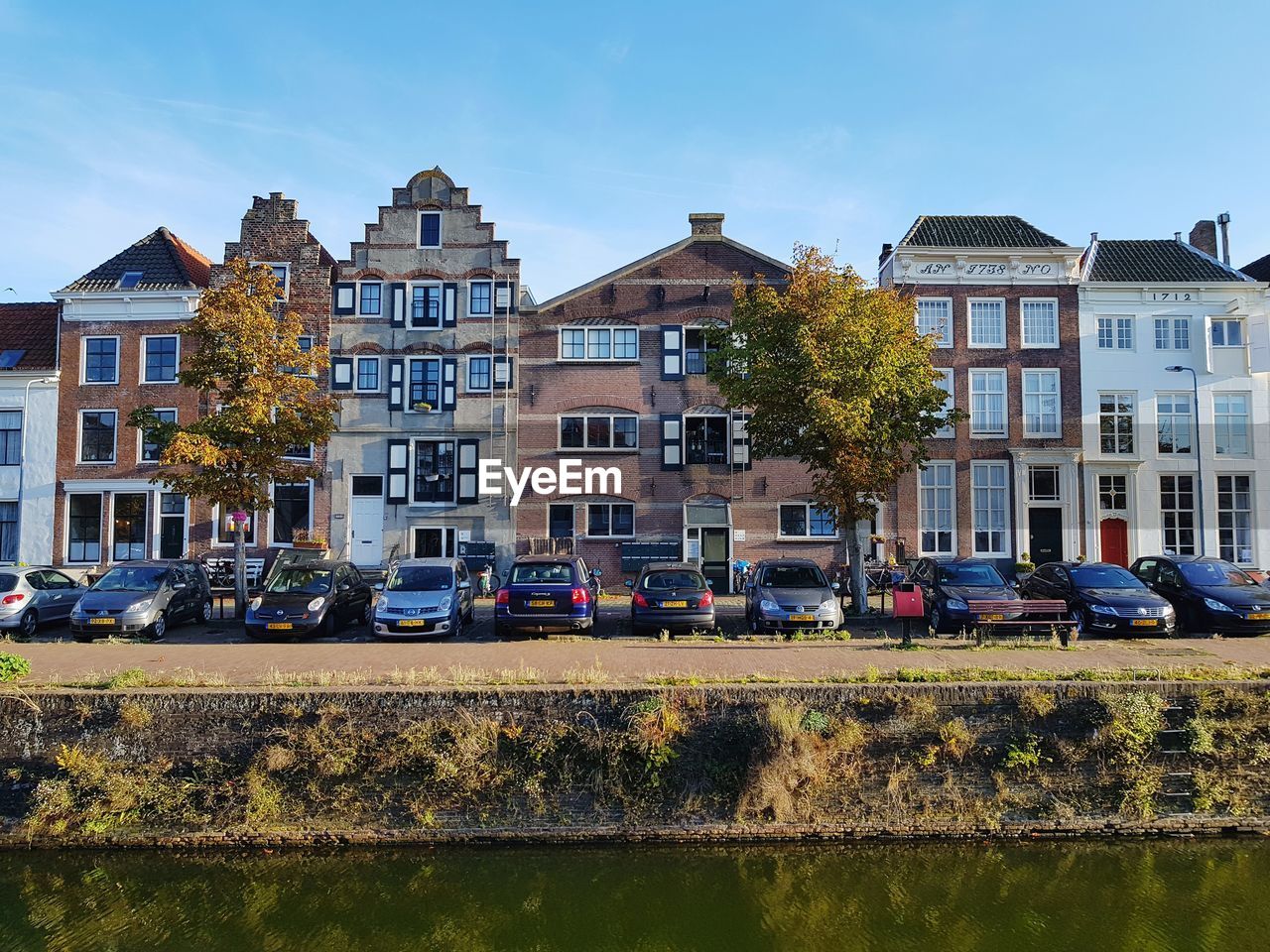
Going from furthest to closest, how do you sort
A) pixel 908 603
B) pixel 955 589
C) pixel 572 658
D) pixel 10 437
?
pixel 10 437 → pixel 955 589 → pixel 908 603 → pixel 572 658

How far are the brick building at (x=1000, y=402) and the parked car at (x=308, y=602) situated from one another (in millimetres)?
18293

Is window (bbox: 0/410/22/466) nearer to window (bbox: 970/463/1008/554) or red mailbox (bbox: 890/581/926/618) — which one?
red mailbox (bbox: 890/581/926/618)

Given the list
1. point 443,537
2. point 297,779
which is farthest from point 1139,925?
point 443,537

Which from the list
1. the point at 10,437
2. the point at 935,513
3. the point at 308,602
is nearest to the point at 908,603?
the point at 308,602

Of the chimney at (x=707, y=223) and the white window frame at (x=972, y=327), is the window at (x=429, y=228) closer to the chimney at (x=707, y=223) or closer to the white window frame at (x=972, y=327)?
Result: the chimney at (x=707, y=223)

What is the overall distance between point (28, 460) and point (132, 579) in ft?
49.6

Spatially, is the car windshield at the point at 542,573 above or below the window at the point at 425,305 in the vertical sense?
below

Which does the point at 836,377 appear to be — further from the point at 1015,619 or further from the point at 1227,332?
the point at 1227,332

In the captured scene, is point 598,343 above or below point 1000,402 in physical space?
above

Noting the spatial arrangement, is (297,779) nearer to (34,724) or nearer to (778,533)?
(34,724)

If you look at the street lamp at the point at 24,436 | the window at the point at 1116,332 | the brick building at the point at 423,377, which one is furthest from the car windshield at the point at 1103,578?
the street lamp at the point at 24,436

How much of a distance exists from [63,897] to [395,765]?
3692 mm

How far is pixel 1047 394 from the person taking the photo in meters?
29.2

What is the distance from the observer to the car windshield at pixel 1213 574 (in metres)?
17.3
